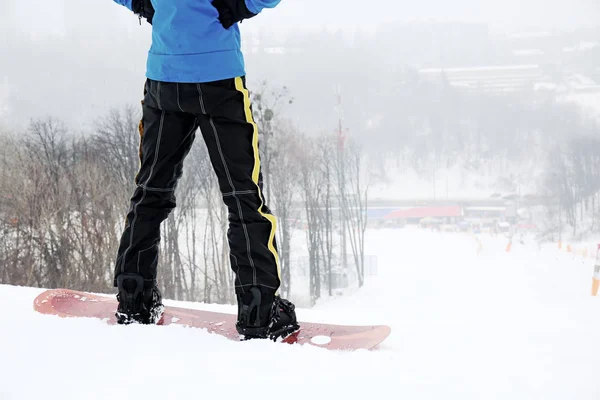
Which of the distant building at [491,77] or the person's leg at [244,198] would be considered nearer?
the person's leg at [244,198]

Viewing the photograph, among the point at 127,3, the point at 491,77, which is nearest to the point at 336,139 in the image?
the point at 127,3

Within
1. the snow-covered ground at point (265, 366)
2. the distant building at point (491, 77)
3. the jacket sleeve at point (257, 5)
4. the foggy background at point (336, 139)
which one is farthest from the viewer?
the distant building at point (491, 77)

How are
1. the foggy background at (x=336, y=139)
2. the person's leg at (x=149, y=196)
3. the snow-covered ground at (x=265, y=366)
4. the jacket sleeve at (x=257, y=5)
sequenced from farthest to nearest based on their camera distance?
the foggy background at (x=336, y=139) < the person's leg at (x=149, y=196) < the jacket sleeve at (x=257, y=5) < the snow-covered ground at (x=265, y=366)

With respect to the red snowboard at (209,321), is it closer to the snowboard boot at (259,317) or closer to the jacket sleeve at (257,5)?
the snowboard boot at (259,317)

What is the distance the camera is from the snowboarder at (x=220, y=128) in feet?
3.84

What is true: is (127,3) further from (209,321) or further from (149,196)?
(209,321)

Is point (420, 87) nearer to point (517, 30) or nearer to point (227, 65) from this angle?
point (517, 30)

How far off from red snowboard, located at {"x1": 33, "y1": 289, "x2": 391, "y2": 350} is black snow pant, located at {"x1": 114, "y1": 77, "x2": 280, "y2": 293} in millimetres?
153

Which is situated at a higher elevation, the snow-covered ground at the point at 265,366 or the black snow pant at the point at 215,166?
the black snow pant at the point at 215,166

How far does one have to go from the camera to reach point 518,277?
1973cm

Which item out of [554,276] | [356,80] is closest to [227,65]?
[554,276]

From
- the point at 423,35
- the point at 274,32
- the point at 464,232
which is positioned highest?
the point at 423,35

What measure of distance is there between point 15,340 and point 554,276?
20.2 meters

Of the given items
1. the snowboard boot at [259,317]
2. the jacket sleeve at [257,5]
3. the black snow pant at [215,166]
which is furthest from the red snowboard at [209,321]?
the jacket sleeve at [257,5]
